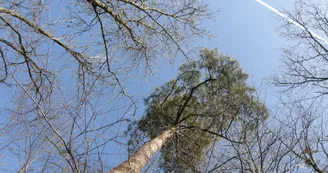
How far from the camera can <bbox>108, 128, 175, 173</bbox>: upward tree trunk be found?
3.58 meters

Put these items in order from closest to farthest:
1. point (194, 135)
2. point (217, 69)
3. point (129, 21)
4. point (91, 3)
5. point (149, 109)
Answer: point (91, 3) < point (129, 21) < point (194, 135) < point (149, 109) < point (217, 69)

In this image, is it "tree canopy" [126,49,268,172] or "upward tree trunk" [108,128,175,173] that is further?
"tree canopy" [126,49,268,172]

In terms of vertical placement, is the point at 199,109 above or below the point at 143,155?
above

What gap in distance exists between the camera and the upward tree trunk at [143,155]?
3577 millimetres

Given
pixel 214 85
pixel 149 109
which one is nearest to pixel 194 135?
pixel 149 109

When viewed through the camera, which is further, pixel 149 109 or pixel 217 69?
pixel 217 69

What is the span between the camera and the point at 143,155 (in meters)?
4.12

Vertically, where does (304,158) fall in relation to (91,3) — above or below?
below

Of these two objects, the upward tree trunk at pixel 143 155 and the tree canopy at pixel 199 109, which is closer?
the upward tree trunk at pixel 143 155

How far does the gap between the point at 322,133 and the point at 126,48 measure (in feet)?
8.93

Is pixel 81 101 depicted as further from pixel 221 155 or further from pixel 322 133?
pixel 322 133

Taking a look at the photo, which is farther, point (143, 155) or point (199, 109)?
point (199, 109)

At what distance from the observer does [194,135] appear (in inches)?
247

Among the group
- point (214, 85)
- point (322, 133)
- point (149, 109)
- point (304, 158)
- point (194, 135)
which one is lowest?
point (304, 158)
